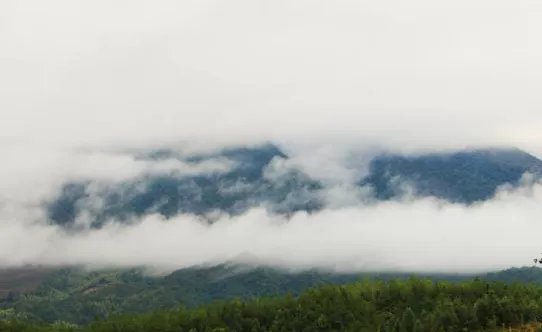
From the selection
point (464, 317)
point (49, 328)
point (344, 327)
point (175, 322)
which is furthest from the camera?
point (49, 328)

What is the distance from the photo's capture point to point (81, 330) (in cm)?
15600

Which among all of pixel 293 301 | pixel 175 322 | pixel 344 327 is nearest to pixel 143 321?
pixel 175 322

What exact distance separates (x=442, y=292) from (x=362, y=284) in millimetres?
20992

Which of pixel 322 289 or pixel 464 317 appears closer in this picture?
pixel 464 317

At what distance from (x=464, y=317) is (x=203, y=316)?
64628mm

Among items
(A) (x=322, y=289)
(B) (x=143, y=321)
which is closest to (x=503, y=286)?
A: (A) (x=322, y=289)

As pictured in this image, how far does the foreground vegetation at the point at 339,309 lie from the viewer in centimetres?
14362

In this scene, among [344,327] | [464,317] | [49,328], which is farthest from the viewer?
[49,328]

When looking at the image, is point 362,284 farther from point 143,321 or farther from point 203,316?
point 143,321

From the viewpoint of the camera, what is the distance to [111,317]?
552ft

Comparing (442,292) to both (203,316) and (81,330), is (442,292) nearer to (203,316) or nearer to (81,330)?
(203,316)

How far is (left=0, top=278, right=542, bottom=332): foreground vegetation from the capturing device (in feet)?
471

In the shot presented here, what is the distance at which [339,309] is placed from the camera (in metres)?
155

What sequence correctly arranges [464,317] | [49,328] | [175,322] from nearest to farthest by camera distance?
1. [464,317]
2. [175,322]
3. [49,328]
